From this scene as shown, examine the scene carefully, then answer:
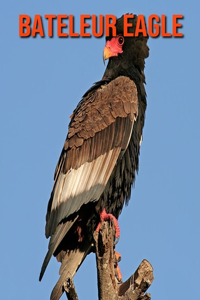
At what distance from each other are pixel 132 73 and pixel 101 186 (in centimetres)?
175

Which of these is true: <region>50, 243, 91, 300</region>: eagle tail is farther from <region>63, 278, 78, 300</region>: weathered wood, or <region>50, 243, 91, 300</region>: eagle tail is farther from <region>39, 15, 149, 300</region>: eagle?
<region>63, 278, 78, 300</region>: weathered wood

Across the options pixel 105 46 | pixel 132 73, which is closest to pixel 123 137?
pixel 132 73

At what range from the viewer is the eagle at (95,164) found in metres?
7.93

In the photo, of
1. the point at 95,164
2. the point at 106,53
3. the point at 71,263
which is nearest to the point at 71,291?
the point at 71,263

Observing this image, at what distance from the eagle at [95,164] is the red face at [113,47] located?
1.01 feet

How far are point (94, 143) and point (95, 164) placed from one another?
0.30 m

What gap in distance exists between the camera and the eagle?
7.93 m

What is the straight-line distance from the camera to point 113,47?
30.1ft

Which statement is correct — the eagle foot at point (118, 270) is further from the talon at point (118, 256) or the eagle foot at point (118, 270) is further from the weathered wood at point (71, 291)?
the weathered wood at point (71, 291)

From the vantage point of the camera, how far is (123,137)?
8.23 m

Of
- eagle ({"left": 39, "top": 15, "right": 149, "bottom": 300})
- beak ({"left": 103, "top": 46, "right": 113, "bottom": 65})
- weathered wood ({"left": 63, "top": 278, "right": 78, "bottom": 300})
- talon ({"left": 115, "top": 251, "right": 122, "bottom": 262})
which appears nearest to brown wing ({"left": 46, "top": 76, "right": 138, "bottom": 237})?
eagle ({"left": 39, "top": 15, "right": 149, "bottom": 300})

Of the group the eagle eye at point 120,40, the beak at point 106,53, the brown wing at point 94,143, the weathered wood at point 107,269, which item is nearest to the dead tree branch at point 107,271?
the weathered wood at point 107,269

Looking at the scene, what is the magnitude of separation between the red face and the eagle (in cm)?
31

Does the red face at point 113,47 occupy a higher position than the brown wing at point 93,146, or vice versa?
the red face at point 113,47
